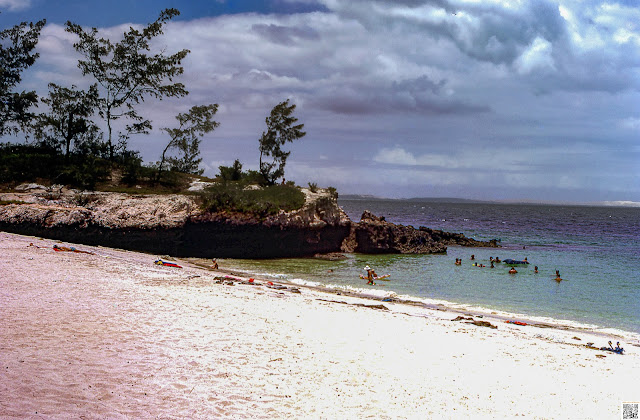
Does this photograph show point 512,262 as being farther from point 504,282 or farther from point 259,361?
point 259,361

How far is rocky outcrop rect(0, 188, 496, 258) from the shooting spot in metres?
23.2

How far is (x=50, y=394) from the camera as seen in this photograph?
5.67 metres

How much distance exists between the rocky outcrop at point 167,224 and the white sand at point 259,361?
11390 mm

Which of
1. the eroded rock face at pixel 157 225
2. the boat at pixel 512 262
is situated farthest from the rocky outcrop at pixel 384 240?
the boat at pixel 512 262

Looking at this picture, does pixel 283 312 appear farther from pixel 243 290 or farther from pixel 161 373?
pixel 161 373

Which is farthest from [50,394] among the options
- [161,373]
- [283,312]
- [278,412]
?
[283,312]

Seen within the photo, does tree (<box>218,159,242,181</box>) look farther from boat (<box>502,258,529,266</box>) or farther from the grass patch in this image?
boat (<box>502,258,529,266</box>)

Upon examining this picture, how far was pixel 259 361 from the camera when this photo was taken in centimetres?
792

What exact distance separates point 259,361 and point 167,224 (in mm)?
19080

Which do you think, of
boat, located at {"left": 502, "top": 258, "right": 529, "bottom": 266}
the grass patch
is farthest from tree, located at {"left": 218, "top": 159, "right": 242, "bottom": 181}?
boat, located at {"left": 502, "top": 258, "right": 529, "bottom": 266}

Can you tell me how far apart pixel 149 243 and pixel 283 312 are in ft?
52.7

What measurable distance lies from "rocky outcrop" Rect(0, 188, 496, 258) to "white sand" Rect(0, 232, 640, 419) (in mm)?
11390

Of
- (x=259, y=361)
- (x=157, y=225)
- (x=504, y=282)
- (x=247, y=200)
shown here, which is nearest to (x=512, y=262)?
(x=504, y=282)

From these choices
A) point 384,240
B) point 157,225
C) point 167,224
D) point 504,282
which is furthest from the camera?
point 384,240
